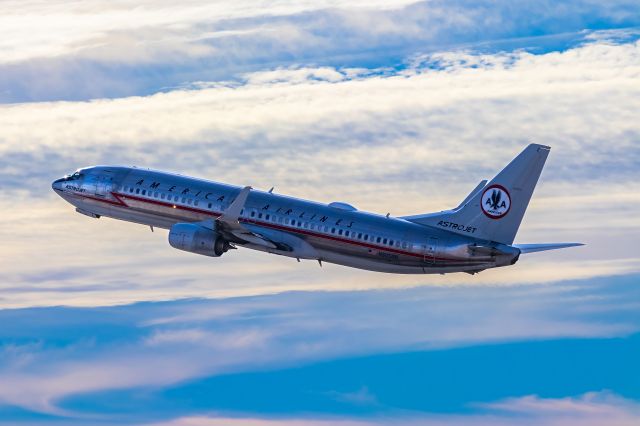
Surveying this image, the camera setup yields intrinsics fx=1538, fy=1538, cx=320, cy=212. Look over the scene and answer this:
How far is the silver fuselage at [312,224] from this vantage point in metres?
137

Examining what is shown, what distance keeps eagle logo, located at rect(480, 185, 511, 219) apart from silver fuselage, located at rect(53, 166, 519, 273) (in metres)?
2.72

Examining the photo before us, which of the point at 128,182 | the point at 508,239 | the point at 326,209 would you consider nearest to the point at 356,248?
the point at 326,209

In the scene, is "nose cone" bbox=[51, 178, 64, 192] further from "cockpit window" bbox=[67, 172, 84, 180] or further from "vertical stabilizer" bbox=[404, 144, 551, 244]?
"vertical stabilizer" bbox=[404, 144, 551, 244]

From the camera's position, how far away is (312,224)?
139375 millimetres

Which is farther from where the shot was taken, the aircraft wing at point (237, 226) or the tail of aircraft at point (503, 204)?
the aircraft wing at point (237, 226)

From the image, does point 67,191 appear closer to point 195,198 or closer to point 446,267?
point 195,198

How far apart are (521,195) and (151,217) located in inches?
1397

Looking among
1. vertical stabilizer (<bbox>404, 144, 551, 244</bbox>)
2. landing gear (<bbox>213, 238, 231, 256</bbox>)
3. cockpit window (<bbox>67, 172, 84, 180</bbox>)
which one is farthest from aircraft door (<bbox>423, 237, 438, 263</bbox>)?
cockpit window (<bbox>67, 172, 84, 180</bbox>)

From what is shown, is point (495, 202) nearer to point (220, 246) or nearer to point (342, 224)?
point (342, 224)

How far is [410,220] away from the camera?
139875mm

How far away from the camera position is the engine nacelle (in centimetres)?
13938

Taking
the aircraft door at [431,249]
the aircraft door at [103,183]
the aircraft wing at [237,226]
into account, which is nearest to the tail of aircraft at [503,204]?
the aircraft door at [431,249]

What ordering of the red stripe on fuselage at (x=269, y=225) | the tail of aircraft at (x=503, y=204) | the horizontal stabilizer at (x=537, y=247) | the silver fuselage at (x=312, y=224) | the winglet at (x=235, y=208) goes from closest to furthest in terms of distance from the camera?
the horizontal stabilizer at (x=537, y=247), the tail of aircraft at (x=503, y=204), the silver fuselage at (x=312, y=224), the red stripe on fuselage at (x=269, y=225), the winglet at (x=235, y=208)

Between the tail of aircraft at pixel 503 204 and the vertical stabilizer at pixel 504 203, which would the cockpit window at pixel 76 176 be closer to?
the tail of aircraft at pixel 503 204
